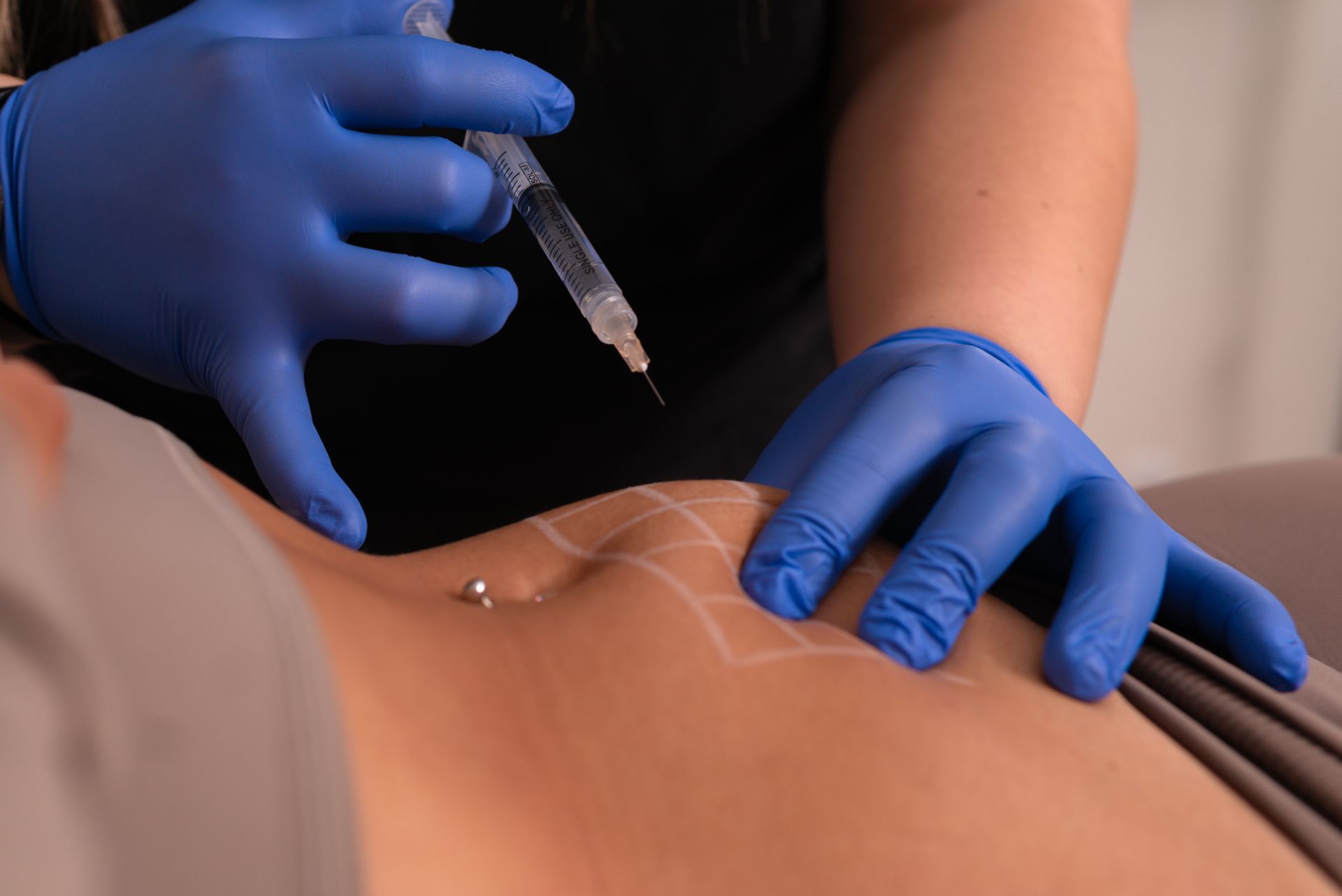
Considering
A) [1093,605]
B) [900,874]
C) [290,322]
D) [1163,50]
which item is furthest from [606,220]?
[1163,50]

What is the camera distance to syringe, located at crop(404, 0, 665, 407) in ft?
2.73

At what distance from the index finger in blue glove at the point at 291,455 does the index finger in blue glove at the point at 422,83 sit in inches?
9.7

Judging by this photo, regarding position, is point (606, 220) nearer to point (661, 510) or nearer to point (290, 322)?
point (290, 322)

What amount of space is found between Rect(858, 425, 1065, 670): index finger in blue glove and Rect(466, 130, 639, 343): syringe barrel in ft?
0.98

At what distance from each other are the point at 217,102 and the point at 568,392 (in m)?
0.65

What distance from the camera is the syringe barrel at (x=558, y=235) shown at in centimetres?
83

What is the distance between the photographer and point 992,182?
1124 mm

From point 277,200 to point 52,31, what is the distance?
0.66 m

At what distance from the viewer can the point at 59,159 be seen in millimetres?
918

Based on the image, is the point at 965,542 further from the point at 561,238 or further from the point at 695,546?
the point at 561,238

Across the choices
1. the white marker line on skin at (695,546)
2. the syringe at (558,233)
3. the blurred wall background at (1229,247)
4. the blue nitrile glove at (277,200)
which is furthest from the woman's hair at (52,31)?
the blurred wall background at (1229,247)

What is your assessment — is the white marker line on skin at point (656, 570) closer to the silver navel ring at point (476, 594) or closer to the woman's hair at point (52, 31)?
the silver navel ring at point (476, 594)

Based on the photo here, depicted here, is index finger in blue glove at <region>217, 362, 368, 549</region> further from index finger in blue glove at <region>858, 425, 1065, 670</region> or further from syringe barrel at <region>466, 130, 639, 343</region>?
index finger in blue glove at <region>858, 425, 1065, 670</region>

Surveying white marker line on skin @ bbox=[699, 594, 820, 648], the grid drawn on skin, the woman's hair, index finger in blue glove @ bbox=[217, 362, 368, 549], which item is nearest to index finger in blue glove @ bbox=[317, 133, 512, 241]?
index finger in blue glove @ bbox=[217, 362, 368, 549]
